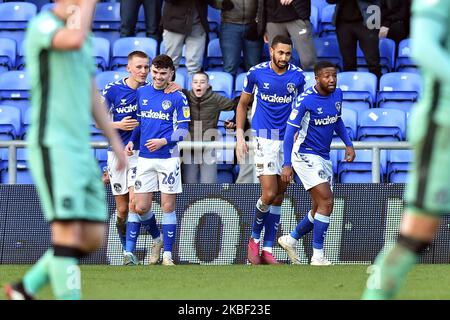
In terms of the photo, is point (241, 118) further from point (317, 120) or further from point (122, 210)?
point (122, 210)

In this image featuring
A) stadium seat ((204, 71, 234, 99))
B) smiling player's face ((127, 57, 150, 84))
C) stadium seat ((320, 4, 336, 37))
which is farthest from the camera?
stadium seat ((320, 4, 336, 37))

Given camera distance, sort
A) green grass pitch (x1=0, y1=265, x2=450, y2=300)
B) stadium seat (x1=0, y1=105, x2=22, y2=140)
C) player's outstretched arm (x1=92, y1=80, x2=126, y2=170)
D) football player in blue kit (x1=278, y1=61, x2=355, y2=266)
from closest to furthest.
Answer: player's outstretched arm (x1=92, y1=80, x2=126, y2=170)
green grass pitch (x1=0, y1=265, x2=450, y2=300)
football player in blue kit (x1=278, y1=61, x2=355, y2=266)
stadium seat (x1=0, y1=105, x2=22, y2=140)

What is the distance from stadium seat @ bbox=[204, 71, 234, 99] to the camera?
16.5 metres

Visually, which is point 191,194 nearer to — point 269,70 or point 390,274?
point 269,70

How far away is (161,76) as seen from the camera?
13453 mm

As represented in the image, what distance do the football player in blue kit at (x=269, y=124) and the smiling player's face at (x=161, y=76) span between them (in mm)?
914

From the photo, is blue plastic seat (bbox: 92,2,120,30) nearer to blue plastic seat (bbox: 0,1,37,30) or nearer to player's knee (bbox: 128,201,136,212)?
blue plastic seat (bbox: 0,1,37,30)

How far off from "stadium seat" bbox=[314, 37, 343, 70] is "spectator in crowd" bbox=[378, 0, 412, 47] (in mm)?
724

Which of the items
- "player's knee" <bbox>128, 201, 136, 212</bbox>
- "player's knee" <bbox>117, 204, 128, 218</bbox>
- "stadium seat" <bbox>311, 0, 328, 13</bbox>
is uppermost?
"stadium seat" <bbox>311, 0, 328, 13</bbox>

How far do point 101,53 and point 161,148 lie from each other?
4709 millimetres

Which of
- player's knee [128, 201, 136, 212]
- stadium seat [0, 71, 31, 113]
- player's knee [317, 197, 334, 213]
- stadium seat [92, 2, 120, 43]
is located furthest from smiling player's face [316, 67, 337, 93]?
stadium seat [92, 2, 120, 43]

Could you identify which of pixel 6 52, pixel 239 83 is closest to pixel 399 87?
pixel 239 83

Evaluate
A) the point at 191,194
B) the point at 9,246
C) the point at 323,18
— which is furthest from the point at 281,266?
the point at 323,18
